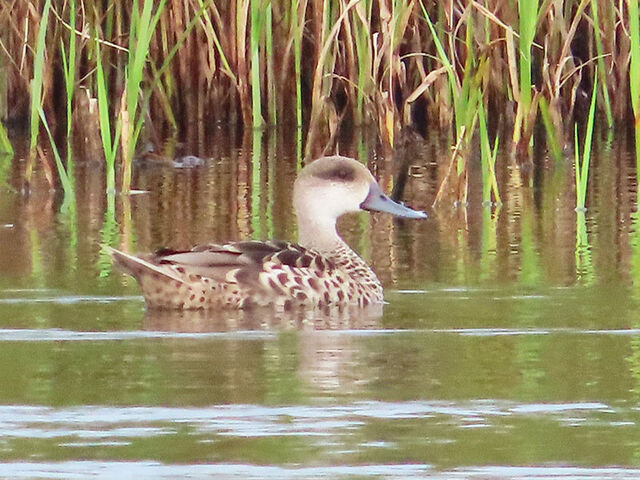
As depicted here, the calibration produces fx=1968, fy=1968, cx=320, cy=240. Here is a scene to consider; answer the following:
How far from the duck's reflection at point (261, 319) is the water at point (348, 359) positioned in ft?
0.06

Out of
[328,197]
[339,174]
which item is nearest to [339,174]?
[339,174]

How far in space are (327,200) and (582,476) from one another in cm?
342

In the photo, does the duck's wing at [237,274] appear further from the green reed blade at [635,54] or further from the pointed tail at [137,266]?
the green reed blade at [635,54]

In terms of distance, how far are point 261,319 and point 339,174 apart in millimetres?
1243

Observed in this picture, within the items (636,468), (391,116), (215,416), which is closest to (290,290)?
(215,416)

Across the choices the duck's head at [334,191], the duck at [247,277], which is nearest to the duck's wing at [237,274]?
the duck at [247,277]

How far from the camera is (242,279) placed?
6457mm

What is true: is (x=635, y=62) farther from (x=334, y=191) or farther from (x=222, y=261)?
(x=222, y=261)

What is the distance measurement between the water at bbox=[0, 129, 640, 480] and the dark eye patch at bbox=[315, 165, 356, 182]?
376mm

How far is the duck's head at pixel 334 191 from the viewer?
7277mm

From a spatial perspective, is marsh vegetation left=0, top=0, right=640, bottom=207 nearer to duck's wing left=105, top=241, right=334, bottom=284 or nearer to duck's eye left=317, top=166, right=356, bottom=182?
duck's eye left=317, top=166, right=356, bottom=182

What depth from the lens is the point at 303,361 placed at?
536 cm

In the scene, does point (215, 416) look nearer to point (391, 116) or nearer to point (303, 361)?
point (303, 361)

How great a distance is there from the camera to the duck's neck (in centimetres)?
718
